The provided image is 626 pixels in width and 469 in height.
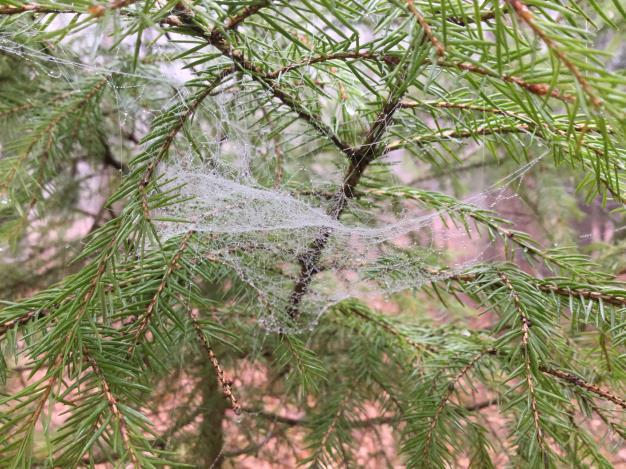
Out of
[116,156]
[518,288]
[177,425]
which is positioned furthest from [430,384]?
[116,156]

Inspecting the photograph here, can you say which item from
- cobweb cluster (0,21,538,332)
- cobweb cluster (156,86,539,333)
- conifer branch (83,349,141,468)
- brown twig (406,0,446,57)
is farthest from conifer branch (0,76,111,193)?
brown twig (406,0,446,57)

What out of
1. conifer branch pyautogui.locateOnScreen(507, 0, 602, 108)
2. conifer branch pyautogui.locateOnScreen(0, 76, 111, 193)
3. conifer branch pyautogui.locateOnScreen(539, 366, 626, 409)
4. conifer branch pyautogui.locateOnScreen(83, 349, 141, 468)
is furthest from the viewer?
conifer branch pyautogui.locateOnScreen(0, 76, 111, 193)

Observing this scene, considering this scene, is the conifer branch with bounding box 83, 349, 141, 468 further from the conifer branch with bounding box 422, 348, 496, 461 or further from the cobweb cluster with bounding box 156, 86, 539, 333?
the conifer branch with bounding box 422, 348, 496, 461

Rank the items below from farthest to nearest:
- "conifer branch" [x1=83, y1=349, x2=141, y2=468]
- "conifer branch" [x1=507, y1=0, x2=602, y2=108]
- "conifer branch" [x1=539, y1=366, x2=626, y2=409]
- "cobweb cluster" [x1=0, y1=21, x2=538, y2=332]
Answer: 1. "cobweb cluster" [x1=0, y1=21, x2=538, y2=332]
2. "conifer branch" [x1=539, y1=366, x2=626, y2=409]
3. "conifer branch" [x1=83, y1=349, x2=141, y2=468]
4. "conifer branch" [x1=507, y1=0, x2=602, y2=108]

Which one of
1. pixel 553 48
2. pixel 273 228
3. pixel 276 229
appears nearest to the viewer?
pixel 553 48

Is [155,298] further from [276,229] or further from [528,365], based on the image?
[528,365]

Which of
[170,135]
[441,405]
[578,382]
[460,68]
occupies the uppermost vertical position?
[460,68]

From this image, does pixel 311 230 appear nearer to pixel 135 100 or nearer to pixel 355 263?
pixel 355 263

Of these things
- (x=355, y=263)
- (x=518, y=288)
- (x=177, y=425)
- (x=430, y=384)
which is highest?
(x=518, y=288)

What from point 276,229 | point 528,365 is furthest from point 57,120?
point 528,365
